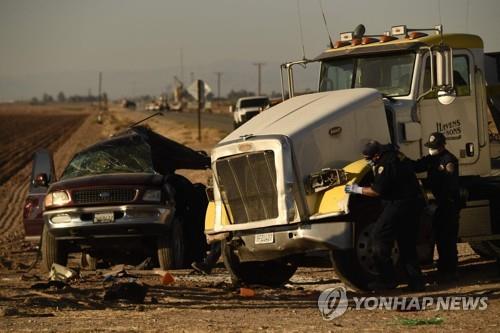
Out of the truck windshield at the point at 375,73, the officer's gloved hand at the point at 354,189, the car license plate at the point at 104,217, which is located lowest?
the car license plate at the point at 104,217

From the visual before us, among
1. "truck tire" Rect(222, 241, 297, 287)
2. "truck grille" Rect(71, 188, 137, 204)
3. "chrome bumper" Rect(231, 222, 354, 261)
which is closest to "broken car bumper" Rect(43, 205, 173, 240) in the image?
"truck grille" Rect(71, 188, 137, 204)

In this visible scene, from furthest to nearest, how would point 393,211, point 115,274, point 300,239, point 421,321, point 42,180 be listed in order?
point 42,180 < point 115,274 < point 393,211 < point 300,239 < point 421,321

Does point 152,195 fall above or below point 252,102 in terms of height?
above

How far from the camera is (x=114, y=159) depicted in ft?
56.5

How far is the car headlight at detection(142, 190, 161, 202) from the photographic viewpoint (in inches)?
628

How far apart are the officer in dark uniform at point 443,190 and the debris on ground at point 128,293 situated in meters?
3.60

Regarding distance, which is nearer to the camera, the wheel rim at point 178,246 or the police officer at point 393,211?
the police officer at point 393,211

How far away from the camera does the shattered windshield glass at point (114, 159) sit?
17.0 m

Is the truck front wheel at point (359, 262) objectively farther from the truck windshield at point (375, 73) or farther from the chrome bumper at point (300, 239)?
the truck windshield at point (375, 73)

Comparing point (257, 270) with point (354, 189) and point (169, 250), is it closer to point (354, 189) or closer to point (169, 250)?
point (169, 250)

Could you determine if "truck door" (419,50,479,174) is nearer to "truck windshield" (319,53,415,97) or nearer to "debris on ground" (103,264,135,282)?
"truck windshield" (319,53,415,97)

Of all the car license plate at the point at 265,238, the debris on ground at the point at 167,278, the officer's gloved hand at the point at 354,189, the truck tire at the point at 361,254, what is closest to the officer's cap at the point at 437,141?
the truck tire at the point at 361,254

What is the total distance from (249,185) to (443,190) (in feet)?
7.60

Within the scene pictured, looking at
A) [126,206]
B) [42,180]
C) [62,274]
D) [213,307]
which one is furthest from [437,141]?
[42,180]
